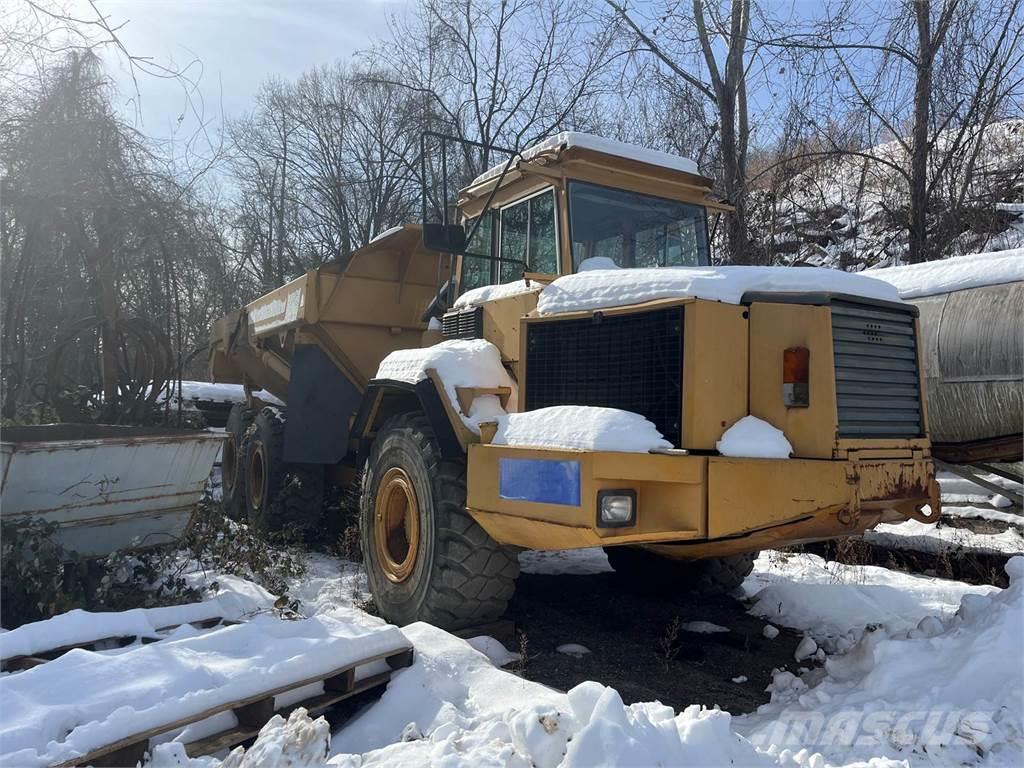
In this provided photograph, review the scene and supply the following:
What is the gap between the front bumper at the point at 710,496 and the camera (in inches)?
136

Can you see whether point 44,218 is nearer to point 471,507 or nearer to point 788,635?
point 471,507

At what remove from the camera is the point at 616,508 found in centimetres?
350

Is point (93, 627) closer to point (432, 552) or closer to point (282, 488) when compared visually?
point (432, 552)

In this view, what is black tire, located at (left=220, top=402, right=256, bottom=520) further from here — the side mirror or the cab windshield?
the cab windshield

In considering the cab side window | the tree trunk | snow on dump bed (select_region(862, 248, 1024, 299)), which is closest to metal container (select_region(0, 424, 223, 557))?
the cab side window

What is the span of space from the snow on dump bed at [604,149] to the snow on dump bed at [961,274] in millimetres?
1939

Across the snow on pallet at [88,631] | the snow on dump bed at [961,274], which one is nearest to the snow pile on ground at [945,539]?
the snow on dump bed at [961,274]

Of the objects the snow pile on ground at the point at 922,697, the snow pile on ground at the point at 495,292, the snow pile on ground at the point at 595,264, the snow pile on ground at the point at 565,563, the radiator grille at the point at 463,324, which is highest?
the snow pile on ground at the point at 595,264

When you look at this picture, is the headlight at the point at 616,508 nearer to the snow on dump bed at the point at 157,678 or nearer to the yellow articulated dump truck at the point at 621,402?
the yellow articulated dump truck at the point at 621,402

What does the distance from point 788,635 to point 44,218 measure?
261 inches

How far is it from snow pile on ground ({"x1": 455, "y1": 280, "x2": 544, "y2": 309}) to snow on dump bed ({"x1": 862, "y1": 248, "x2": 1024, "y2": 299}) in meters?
2.95

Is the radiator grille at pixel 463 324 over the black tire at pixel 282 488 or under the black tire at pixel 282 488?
over

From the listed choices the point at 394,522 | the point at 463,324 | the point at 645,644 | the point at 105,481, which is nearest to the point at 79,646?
the point at 105,481

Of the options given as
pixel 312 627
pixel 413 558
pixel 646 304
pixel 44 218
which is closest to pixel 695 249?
pixel 646 304
